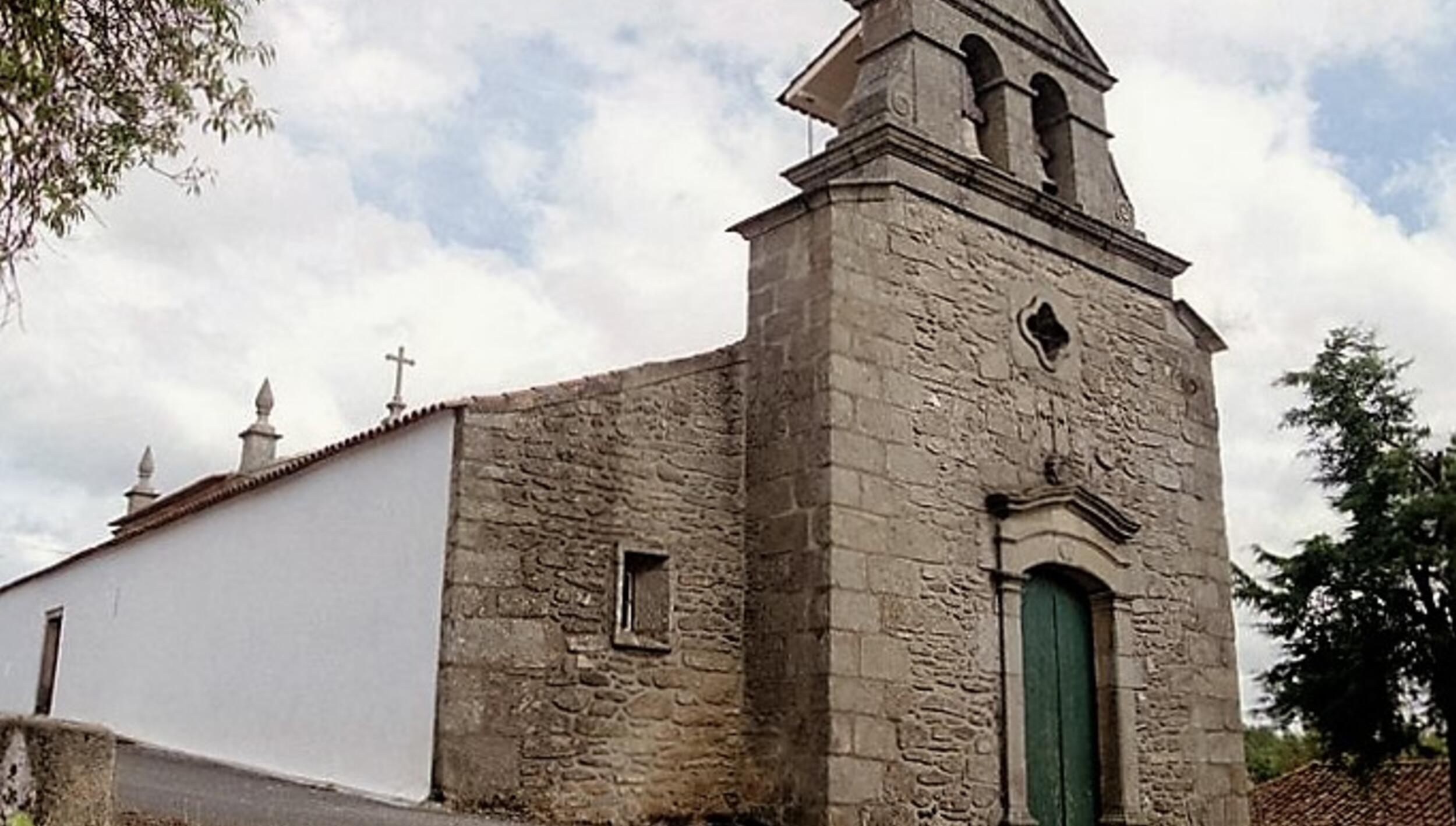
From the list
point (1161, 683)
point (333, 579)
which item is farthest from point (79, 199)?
point (1161, 683)

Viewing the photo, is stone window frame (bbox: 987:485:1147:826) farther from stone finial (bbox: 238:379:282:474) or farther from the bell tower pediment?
stone finial (bbox: 238:379:282:474)

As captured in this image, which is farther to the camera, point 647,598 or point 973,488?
point 973,488

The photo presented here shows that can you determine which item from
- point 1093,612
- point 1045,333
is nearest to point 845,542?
point 1093,612

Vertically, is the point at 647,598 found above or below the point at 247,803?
above

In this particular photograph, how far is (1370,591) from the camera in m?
16.2

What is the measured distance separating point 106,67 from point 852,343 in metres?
5.80

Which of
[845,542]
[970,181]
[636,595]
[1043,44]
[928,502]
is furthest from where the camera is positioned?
[1043,44]

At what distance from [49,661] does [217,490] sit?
12.1ft

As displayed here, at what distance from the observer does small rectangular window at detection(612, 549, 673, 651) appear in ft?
33.8

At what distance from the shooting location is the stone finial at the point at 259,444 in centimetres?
2405

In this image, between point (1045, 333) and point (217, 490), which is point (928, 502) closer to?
point (1045, 333)

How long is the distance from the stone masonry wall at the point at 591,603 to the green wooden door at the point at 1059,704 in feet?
8.69

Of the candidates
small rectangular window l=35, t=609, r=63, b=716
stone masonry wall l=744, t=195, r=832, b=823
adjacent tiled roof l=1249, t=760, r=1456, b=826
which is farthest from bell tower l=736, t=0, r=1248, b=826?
small rectangular window l=35, t=609, r=63, b=716

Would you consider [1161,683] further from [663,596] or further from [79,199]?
[79,199]
